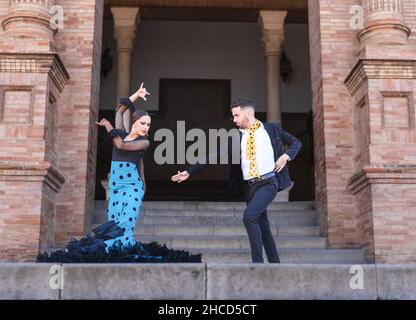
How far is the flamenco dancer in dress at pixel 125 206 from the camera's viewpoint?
21.7ft

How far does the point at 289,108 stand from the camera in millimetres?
17750

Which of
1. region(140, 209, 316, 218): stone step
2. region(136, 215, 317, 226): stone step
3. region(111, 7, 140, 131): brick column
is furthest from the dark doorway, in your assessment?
region(136, 215, 317, 226): stone step

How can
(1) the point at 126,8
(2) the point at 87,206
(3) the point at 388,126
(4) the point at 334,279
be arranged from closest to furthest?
(4) the point at 334,279, (3) the point at 388,126, (2) the point at 87,206, (1) the point at 126,8

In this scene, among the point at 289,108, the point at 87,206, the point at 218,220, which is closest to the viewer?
the point at 87,206

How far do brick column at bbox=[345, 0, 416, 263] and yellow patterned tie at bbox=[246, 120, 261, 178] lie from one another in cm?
263

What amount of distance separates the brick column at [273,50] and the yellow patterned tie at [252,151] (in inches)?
343

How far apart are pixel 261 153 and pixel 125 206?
1535 mm

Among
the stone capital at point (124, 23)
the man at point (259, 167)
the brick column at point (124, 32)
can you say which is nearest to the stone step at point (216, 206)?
the man at point (259, 167)

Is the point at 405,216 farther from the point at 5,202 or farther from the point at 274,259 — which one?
the point at 5,202

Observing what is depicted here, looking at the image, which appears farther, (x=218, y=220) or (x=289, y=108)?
(x=289, y=108)

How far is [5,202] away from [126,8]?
8.40 metres

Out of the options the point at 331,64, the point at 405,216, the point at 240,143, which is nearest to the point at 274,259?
the point at 240,143

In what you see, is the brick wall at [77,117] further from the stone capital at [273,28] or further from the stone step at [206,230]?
the stone capital at [273,28]

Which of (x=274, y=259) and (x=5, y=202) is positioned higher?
(x=5, y=202)
